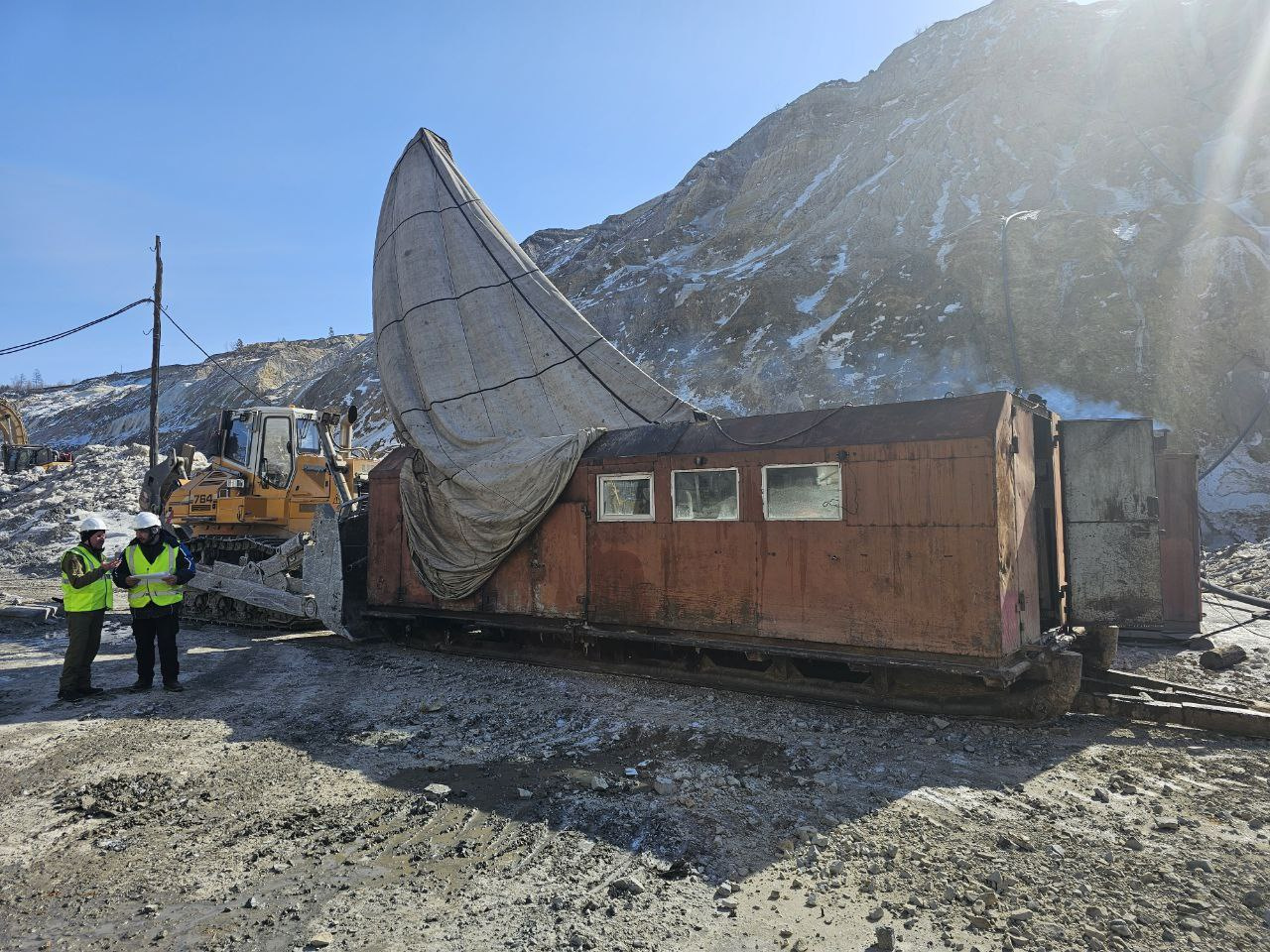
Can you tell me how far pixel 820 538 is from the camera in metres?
7.05

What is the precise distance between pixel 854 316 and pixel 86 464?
28810 millimetres

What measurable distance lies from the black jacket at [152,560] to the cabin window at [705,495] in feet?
17.2

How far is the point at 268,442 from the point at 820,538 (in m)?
9.70

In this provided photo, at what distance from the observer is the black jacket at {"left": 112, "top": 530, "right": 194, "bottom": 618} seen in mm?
7992

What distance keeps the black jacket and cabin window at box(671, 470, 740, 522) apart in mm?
5255

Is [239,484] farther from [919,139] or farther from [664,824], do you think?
[919,139]

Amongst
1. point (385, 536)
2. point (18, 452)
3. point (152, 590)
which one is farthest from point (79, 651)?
point (18, 452)

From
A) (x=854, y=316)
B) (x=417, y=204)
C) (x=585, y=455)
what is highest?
(x=854, y=316)

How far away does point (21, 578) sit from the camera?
61.2ft

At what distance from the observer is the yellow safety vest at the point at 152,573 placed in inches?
314

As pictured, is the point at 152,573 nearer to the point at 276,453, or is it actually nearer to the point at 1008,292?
the point at 276,453

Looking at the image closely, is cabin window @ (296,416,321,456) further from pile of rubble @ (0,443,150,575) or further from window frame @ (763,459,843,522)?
pile of rubble @ (0,443,150,575)

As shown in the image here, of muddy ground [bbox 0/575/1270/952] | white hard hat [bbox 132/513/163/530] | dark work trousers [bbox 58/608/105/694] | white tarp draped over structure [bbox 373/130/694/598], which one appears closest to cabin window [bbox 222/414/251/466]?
white tarp draped over structure [bbox 373/130/694/598]

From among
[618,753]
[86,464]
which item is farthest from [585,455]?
[86,464]
